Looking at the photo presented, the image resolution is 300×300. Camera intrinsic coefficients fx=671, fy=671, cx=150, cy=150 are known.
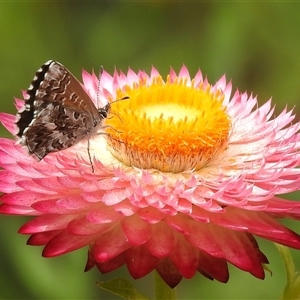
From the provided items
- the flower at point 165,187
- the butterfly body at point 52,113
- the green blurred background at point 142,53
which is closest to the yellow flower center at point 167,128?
the flower at point 165,187

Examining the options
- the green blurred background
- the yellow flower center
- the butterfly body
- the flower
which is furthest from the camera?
the green blurred background

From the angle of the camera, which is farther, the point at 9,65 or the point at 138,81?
the point at 9,65

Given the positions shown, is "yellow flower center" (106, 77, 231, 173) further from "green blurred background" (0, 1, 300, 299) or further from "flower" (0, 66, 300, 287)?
"green blurred background" (0, 1, 300, 299)

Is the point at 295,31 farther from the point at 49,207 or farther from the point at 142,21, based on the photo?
the point at 49,207

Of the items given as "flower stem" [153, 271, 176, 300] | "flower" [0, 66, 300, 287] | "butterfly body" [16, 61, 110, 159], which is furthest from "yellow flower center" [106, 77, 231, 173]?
"flower stem" [153, 271, 176, 300]

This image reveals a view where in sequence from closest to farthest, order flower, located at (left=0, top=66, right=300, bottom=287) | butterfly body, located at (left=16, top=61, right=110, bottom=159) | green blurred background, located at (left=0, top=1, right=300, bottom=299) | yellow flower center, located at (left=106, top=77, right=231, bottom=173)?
1. flower, located at (left=0, top=66, right=300, bottom=287)
2. butterfly body, located at (left=16, top=61, right=110, bottom=159)
3. yellow flower center, located at (left=106, top=77, right=231, bottom=173)
4. green blurred background, located at (left=0, top=1, right=300, bottom=299)

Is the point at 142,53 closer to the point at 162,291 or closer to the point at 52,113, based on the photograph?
the point at 52,113

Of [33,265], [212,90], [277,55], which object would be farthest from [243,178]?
[277,55]
